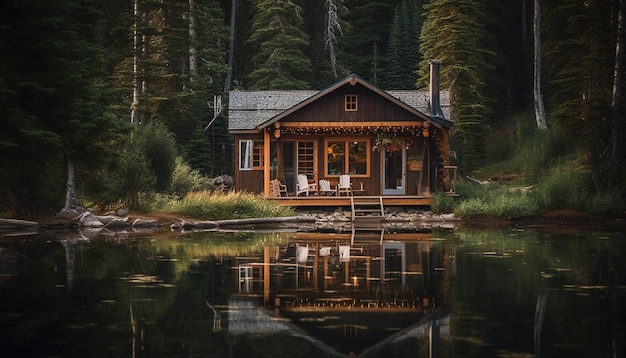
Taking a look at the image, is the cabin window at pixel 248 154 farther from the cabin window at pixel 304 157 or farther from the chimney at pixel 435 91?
the chimney at pixel 435 91

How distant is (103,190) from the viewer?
2859 centimetres

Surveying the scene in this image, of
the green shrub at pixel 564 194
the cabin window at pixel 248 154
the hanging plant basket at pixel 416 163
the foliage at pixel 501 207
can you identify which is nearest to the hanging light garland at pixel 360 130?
the hanging plant basket at pixel 416 163

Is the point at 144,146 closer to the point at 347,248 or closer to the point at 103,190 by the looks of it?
the point at 103,190

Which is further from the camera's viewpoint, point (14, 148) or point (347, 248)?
point (14, 148)

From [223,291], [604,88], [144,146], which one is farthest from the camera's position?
[604,88]

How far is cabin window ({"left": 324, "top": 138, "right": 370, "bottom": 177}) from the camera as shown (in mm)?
35969

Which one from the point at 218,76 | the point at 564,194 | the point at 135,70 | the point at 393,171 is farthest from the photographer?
the point at 218,76

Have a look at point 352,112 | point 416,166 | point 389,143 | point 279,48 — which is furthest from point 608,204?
point 279,48

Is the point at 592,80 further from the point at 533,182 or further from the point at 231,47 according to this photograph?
the point at 231,47

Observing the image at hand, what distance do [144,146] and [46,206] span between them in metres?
4.72

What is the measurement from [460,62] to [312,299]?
31.7m

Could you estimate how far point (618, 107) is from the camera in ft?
105

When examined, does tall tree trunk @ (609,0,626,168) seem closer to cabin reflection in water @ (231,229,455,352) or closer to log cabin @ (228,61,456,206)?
log cabin @ (228,61,456,206)

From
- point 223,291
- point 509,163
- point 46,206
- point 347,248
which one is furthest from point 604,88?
point 223,291
